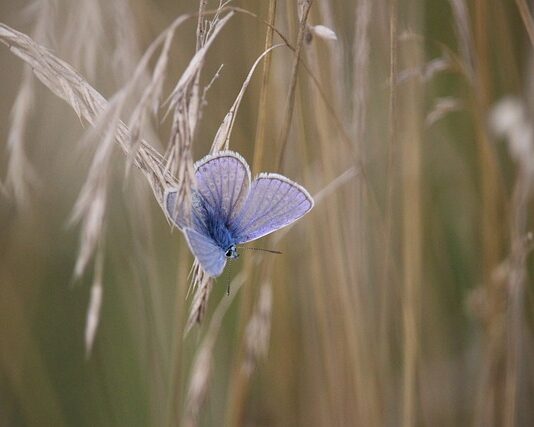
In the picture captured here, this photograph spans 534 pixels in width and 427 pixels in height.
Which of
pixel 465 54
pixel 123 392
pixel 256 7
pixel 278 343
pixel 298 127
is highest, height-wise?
pixel 256 7

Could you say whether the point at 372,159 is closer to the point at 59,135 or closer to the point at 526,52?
the point at 526,52

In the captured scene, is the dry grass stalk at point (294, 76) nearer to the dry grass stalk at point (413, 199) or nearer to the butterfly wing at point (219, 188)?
the butterfly wing at point (219, 188)

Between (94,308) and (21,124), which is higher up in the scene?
(21,124)

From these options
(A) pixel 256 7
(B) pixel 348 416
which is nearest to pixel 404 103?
(A) pixel 256 7

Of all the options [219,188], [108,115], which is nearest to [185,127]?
[108,115]

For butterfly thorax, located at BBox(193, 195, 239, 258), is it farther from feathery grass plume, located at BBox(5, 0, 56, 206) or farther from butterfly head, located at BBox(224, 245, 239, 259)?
feathery grass plume, located at BBox(5, 0, 56, 206)

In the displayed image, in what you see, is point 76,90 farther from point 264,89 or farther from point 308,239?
point 308,239
